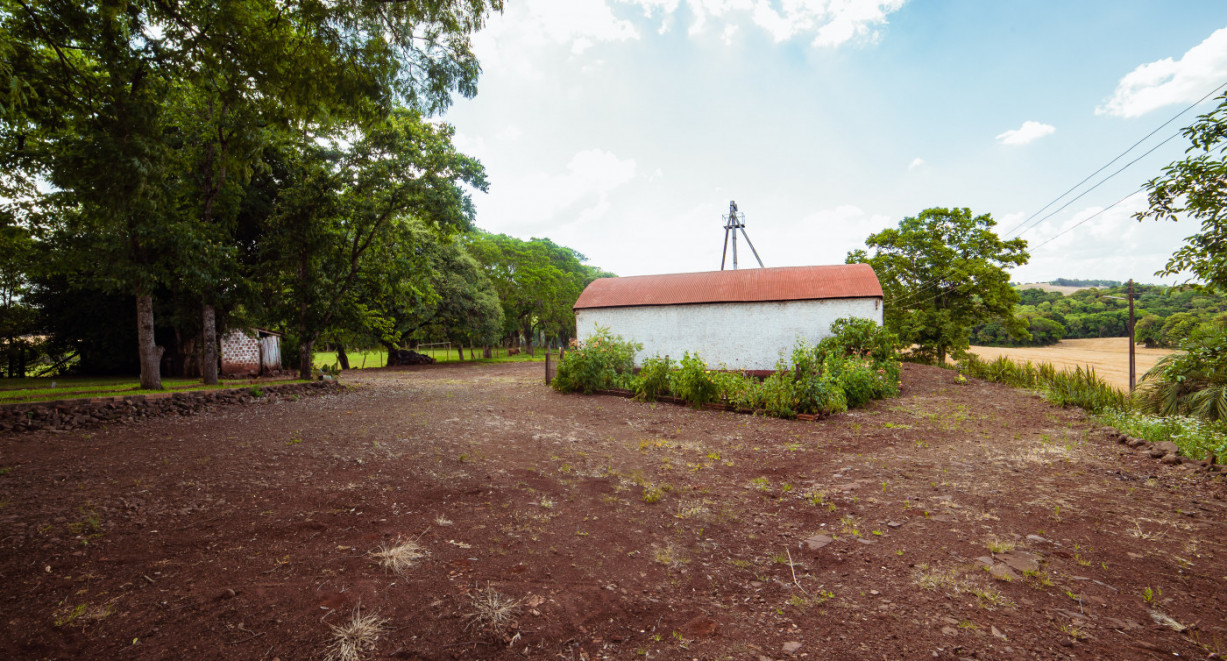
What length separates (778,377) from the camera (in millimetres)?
10336

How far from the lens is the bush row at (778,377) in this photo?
984cm

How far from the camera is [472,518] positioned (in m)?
4.20

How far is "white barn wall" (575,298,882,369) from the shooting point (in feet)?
53.2

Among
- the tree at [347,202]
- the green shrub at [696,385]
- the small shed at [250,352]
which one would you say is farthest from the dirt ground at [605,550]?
the small shed at [250,352]

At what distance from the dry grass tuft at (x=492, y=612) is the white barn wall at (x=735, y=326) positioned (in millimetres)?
13550

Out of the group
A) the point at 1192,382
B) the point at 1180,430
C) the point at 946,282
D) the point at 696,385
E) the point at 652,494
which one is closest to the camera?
the point at 652,494

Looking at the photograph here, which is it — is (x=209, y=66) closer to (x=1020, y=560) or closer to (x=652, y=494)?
(x=652, y=494)

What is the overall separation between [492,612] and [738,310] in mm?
15533

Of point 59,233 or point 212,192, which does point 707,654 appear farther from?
point 59,233

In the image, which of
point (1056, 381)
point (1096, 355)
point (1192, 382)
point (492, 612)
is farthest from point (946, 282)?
point (492, 612)

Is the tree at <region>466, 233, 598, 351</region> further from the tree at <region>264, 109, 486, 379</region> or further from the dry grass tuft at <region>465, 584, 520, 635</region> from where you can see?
the dry grass tuft at <region>465, 584, 520, 635</region>

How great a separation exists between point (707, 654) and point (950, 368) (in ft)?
81.9

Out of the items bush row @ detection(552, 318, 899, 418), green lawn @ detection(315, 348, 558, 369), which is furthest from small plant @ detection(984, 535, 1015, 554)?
green lawn @ detection(315, 348, 558, 369)

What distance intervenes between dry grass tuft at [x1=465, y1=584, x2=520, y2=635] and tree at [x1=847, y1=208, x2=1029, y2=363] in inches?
1031
